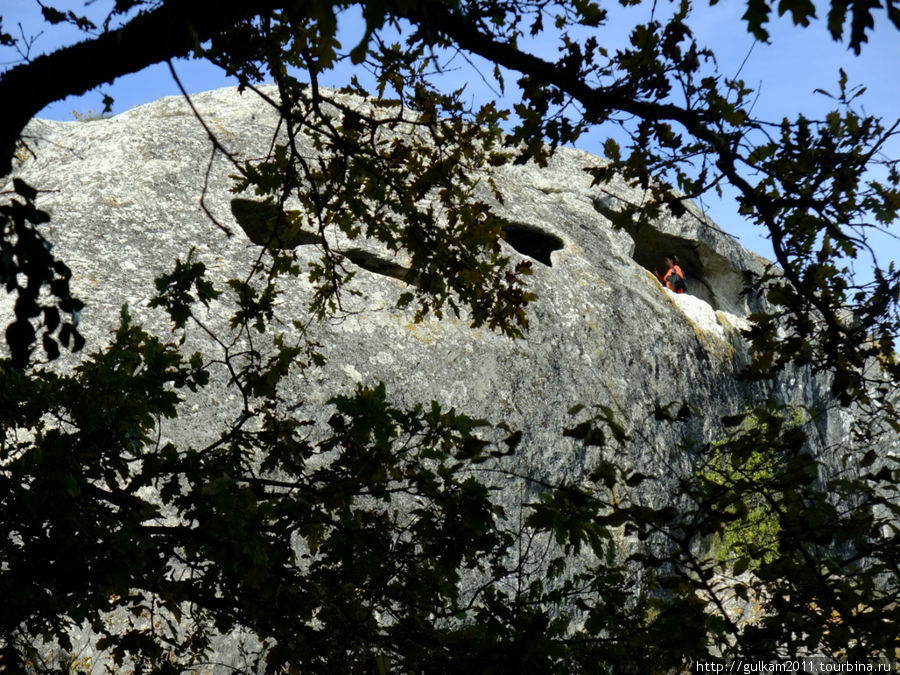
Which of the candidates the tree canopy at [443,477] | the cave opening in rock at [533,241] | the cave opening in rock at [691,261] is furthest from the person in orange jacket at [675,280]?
the tree canopy at [443,477]

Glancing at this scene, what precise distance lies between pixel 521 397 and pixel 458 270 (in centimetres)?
576

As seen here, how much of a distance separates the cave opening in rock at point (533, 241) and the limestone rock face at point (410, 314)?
0.11ft

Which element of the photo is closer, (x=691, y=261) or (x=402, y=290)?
(x=402, y=290)

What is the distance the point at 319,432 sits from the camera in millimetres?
8320

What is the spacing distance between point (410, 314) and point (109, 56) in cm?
723

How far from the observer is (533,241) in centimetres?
1384

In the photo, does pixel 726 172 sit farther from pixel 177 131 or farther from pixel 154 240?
pixel 177 131

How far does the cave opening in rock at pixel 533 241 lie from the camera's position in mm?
13430

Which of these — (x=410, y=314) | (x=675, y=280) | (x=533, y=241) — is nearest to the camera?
A: (x=410, y=314)

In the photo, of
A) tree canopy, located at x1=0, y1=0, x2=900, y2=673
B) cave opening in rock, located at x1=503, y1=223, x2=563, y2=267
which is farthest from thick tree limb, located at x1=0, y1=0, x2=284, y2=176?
cave opening in rock, located at x1=503, y1=223, x2=563, y2=267

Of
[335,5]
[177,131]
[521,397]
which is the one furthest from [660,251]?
[335,5]

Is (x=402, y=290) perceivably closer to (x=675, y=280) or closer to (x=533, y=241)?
(x=533, y=241)

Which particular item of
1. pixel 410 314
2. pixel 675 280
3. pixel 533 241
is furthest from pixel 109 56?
pixel 675 280

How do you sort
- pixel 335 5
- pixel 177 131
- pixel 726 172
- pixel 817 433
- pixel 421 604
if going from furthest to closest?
pixel 817 433
pixel 177 131
pixel 421 604
pixel 726 172
pixel 335 5
